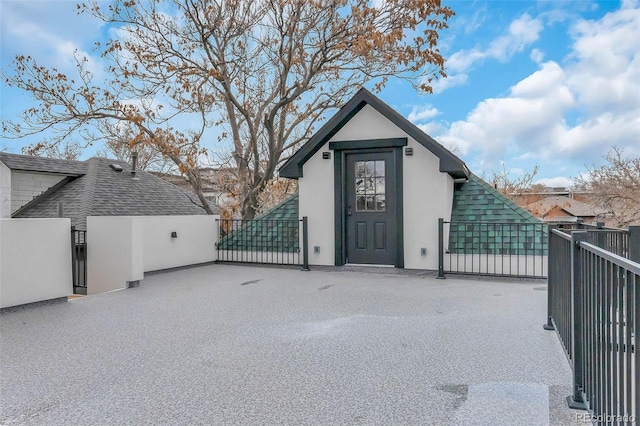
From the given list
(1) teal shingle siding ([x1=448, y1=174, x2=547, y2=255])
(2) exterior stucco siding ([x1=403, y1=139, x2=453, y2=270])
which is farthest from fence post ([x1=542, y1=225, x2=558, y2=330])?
(2) exterior stucco siding ([x1=403, y1=139, x2=453, y2=270])

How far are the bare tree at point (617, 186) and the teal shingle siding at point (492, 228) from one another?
24.7 ft

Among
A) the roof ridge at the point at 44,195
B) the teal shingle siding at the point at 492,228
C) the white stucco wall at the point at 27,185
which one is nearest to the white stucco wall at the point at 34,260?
the teal shingle siding at the point at 492,228

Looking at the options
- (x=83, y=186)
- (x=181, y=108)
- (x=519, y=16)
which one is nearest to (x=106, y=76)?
(x=181, y=108)

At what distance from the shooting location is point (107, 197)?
1129cm

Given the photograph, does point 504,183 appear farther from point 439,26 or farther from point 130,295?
point 130,295

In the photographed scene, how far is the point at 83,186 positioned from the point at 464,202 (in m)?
10.3

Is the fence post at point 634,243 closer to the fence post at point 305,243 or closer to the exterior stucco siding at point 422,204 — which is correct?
the exterior stucco siding at point 422,204

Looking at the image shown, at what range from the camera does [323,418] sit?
2.41 m

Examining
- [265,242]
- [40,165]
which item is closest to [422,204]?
[265,242]

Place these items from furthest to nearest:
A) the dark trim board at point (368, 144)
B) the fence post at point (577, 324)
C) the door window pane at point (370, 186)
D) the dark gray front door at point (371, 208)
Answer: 1. the door window pane at point (370, 186)
2. the dark gray front door at point (371, 208)
3. the dark trim board at point (368, 144)
4. the fence post at point (577, 324)

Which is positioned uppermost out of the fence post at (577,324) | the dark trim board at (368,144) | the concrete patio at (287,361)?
the dark trim board at (368,144)

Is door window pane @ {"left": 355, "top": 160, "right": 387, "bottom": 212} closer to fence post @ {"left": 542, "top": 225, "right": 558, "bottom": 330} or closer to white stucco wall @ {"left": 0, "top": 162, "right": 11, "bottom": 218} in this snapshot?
fence post @ {"left": 542, "top": 225, "right": 558, "bottom": 330}

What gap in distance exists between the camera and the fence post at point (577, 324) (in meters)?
2.51

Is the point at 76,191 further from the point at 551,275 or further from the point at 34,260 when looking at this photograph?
the point at 551,275
